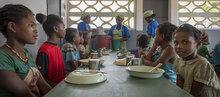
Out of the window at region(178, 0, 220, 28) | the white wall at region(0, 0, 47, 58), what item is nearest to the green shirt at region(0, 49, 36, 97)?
the white wall at region(0, 0, 47, 58)

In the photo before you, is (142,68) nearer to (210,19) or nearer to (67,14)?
(67,14)

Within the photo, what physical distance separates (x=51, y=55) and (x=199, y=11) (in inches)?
237

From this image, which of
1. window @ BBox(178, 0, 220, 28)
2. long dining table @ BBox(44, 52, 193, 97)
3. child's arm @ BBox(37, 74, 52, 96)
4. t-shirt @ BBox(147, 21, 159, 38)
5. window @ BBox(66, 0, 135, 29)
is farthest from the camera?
window @ BBox(178, 0, 220, 28)

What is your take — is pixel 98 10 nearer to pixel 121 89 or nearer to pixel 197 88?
pixel 197 88

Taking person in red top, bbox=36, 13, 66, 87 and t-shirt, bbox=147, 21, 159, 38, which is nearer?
person in red top, bbox=36, 13, 66, 87

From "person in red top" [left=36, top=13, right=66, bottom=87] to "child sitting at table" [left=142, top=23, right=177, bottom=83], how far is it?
98 cm

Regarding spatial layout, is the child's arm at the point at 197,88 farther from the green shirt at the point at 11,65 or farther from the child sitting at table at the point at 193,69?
the green shirt at the point at 11,65

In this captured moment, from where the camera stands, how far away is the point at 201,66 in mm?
1318

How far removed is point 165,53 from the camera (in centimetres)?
185

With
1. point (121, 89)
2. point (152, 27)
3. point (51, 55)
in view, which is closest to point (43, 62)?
point (51, 55)

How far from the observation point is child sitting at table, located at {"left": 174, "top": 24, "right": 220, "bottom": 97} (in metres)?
1.29

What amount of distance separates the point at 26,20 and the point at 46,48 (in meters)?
0.54

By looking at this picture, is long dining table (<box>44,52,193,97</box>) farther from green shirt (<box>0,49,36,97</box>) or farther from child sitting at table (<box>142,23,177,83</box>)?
child sitting at table (<box>142,23,177,83</box>)

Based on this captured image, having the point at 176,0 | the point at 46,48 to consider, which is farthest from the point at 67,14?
the point at 46,48
